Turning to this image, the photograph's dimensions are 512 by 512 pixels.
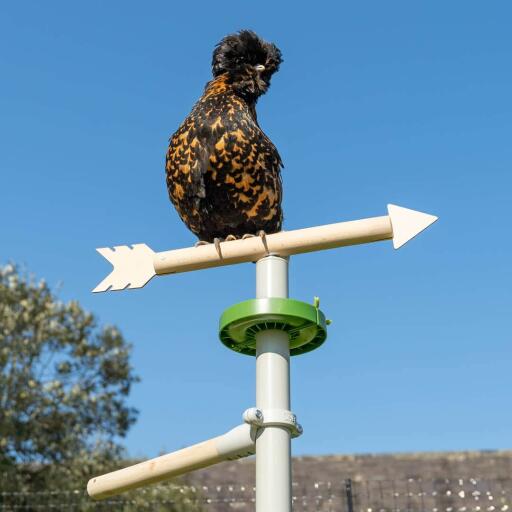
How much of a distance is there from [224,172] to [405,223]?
1000 millimetres

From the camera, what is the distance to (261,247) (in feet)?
9.80

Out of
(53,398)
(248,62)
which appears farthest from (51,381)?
(248,62)

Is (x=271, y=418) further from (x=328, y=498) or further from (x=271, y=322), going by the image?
(x=328, y=498)

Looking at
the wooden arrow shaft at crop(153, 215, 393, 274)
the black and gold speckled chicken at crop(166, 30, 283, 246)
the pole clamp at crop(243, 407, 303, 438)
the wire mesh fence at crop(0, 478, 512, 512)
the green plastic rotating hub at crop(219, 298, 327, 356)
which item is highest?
the wire mesh fence at crop(0, 478, 512, 512)

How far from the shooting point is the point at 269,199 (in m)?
3.73

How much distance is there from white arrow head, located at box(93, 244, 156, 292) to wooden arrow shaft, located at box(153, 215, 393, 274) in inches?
3.9

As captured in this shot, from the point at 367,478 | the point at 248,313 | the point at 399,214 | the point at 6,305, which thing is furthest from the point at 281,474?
the point at 6,305

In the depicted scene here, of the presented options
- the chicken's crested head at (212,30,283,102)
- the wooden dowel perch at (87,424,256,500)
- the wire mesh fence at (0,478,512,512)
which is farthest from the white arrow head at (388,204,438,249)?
the wire mesh fence at (0,478,512,512)

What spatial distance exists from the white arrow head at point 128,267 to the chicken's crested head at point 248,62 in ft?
3.47

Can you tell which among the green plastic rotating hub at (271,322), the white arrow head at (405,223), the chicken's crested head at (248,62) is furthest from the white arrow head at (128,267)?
the chicken's crested head at (248,62)

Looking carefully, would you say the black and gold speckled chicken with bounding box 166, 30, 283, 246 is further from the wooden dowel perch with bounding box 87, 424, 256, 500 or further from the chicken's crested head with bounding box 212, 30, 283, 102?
the wooden dowel perch with bounding box 87, 424, 256, 500

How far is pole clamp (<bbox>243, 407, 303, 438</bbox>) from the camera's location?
108 inches

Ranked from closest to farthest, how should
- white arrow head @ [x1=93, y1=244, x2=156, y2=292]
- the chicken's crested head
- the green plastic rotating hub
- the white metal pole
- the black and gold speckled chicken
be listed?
1. the white metal pole
2. the green plastic rotating hub
3. white arrow head @ [x1=93, y1=244, x2=156, y2=292]
4. the black and gold speckled chicken
5. the chicken's crested head

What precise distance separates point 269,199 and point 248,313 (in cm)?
99
